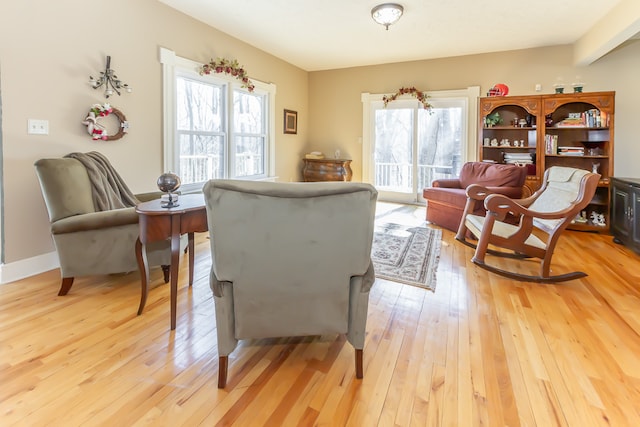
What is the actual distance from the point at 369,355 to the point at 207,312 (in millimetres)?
1123

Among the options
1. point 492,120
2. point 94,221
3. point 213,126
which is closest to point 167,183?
point 94,221

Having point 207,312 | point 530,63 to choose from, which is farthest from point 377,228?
point 530,63

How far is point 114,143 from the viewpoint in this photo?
136 inches

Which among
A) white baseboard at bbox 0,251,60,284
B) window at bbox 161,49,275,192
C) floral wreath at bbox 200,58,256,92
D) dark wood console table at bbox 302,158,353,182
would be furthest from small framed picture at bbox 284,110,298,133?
white baseboard at bbox 0,251,60,284

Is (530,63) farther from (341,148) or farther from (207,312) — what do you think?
(207,312)

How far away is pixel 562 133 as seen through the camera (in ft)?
16.6

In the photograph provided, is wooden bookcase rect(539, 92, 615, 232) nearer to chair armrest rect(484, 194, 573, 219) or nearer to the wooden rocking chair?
the wooden rocking chair

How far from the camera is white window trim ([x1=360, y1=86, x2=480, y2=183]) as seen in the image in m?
5.68

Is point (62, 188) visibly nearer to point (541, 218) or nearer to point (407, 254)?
point (407, 254)

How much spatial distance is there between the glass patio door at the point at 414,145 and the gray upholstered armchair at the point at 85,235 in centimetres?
490

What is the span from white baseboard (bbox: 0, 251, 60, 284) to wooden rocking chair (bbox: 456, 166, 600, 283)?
3.88 metres

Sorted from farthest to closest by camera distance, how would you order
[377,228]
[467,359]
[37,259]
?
[377,228]
[37,259]
[467,359]

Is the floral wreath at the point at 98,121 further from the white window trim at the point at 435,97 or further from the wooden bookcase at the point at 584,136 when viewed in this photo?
the wooden bookcase at the point at 584,136

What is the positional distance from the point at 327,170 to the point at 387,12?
314cm
